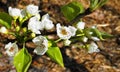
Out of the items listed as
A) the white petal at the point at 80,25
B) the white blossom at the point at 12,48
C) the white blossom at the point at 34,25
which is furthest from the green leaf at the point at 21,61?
the white petal at the point at 80,25

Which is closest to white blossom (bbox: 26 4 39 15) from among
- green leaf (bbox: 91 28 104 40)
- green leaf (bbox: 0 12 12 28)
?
green leaf (bbox: 0 12 12 28)

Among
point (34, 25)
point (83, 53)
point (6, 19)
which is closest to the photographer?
point (34, 25)

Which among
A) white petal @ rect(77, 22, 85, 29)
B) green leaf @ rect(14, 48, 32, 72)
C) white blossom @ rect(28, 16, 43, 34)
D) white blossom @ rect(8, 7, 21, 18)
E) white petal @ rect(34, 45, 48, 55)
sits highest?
white blossom @ rect(8, 7, 21, 18)

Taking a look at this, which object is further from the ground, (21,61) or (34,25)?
(34,25)

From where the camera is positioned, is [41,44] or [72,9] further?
[72,9]

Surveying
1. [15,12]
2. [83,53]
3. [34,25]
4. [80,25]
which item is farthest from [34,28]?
[83,53]

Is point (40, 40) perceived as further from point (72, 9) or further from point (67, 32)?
point (72, 9)

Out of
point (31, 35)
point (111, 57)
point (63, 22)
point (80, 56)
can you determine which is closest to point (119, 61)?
point (111, 57)

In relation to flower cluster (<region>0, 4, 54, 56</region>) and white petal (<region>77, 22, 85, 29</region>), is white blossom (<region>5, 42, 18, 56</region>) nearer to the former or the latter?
flower cluster (<region>0, 4, 54, 56</region>)
